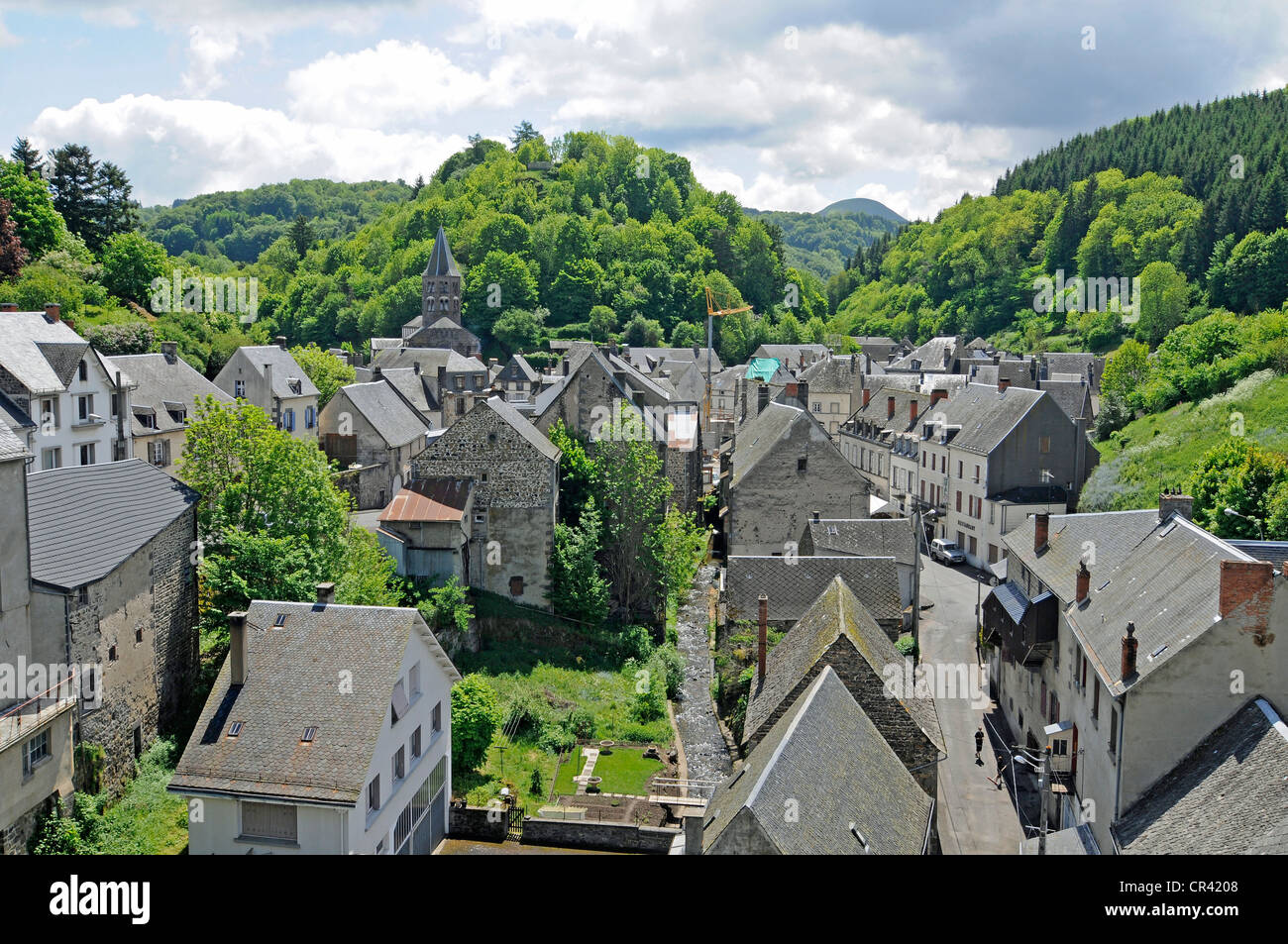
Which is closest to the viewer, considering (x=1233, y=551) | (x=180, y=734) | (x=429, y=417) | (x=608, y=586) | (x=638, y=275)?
(x=1233, y=551)

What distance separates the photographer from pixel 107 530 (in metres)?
28.6

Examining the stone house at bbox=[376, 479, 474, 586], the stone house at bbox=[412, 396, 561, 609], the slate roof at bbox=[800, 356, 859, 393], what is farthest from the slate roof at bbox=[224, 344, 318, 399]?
the slate roof at bbox=[800, 356, 859, 393]

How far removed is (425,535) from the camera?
4141cm

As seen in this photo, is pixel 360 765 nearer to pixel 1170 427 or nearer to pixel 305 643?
pixel 305 643

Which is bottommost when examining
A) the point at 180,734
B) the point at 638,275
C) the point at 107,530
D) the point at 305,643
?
the point at 180,734

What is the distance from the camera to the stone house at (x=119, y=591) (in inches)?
1015

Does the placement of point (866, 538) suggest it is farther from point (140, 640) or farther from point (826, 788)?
point (140, 640)

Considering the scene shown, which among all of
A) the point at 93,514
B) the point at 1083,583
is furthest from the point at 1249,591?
the point at 93,514

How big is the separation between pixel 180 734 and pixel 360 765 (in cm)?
1071

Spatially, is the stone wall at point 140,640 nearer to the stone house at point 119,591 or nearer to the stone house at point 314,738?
the stone house at point 119,591

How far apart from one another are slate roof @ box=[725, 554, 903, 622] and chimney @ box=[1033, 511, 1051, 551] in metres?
6.21

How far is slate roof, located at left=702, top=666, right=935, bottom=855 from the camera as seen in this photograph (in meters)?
19.4

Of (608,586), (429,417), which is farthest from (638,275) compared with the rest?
(608,586)

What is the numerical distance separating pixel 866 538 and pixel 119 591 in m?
29.7
